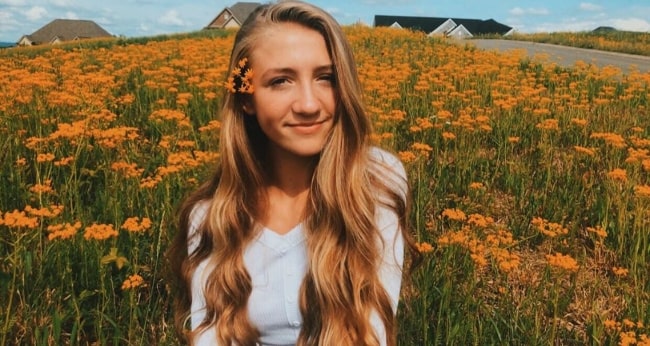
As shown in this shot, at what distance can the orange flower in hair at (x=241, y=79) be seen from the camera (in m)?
1.82

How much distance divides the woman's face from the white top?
33cm

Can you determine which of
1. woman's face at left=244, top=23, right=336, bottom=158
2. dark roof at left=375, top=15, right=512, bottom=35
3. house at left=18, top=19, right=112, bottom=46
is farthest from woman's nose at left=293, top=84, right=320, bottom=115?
house at left=18, top=19, right=112, bottom=46

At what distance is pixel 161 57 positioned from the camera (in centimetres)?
766

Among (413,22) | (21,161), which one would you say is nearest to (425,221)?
(21,161)

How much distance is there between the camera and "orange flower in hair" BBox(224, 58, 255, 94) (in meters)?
1.82

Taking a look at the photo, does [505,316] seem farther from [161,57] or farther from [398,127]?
[161,57]

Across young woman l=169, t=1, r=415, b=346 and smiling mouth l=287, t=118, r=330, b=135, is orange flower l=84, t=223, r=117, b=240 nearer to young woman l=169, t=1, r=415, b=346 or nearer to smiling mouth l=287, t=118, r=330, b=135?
young woman l=169, t=1, r=415, b=346

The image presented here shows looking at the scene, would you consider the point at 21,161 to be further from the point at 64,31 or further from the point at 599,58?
the point at 64,31

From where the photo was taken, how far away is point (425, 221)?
324 centimetres

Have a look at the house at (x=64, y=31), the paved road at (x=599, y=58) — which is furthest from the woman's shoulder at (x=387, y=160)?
the house at (x=64, y=31)

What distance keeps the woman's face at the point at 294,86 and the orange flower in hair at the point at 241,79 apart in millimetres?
30

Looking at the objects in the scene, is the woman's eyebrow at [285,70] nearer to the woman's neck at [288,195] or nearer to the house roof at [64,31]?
the woman's neck at [288,195]

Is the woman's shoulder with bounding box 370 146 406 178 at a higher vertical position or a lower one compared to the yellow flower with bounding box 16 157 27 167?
higher

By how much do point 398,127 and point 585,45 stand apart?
73.0 ft
